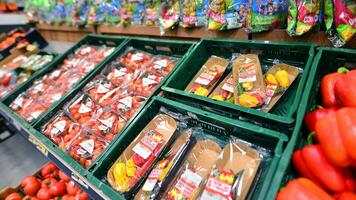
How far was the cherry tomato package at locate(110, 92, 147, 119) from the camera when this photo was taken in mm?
1777

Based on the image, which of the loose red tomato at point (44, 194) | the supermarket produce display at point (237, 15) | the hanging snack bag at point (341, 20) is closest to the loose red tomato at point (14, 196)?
the loose red tomato at point (44, 194)

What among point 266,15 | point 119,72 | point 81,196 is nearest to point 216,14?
point 266,15

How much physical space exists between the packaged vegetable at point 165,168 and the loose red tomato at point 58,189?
1.22 meters

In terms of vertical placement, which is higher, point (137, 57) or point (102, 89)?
point (137, 57)

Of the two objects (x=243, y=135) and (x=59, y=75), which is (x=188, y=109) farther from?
(x=59, y=75)

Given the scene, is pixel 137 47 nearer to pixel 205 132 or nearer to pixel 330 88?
pixel 205 132

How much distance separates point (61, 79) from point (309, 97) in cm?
208

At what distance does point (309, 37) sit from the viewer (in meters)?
1.43

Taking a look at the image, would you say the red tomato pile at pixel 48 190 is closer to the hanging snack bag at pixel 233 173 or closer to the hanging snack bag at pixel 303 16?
the hanging snack bag at pixel 233 173

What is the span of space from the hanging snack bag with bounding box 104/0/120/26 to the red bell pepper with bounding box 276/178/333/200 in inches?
86.7

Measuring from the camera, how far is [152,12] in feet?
7.37

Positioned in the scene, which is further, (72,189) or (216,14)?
(72,189)

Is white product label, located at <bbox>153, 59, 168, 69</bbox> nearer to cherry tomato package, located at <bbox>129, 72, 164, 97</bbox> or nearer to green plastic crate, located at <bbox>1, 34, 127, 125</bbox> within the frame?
cherry tomato package, located at <bbox>129, 72, 164, 97</bbox>

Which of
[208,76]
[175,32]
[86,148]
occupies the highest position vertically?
[175,32]
